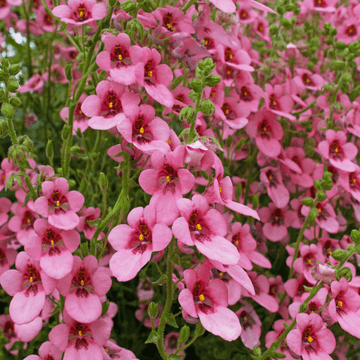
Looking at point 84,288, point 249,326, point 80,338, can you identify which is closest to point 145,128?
point 84,288

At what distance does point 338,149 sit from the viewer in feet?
3.88

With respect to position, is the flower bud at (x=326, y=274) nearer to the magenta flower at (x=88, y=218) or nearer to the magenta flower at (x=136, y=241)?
the magenta flower at (x=136, y=241)

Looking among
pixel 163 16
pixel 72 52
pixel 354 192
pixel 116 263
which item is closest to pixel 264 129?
pixel 354 192

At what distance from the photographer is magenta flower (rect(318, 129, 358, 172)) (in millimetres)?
1129

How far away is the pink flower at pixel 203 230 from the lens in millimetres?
612

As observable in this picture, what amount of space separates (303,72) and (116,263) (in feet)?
3.73

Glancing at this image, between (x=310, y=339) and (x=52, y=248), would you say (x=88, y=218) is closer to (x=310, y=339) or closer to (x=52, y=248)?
(x=52, y=248)

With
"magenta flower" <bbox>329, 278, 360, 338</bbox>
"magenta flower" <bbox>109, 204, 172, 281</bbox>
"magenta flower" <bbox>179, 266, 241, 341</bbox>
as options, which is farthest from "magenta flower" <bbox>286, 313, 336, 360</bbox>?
"magenta flower" <bbox>109, 204, 172, 281</bbox>

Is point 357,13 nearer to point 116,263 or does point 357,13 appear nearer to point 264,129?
point 264,129

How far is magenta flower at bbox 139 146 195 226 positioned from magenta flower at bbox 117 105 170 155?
4 centimetres

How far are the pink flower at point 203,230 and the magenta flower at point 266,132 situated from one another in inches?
21.4

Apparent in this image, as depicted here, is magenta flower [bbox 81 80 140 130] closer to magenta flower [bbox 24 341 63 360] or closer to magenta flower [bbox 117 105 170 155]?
magenta flower [bbox 117 105 170 155]

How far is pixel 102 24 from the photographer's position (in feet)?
2.83

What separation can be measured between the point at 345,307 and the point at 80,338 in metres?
0.59
